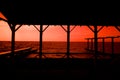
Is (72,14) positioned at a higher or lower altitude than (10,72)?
→ higher

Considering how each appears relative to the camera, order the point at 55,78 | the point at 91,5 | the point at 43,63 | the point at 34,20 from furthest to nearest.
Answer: the point at 43,63 < the point at 34,20 < the point at 55,78 < the point at 91,5

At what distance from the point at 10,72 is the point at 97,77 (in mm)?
4557

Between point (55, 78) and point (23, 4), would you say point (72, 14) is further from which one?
point (55, 78)

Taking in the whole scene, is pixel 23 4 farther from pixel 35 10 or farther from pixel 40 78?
pixel 40 78

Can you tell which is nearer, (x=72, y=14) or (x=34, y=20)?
(x=72, y=14)

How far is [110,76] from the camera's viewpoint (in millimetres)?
8562

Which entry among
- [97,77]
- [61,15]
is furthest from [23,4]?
[97,77]

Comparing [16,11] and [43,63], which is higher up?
[16,11]

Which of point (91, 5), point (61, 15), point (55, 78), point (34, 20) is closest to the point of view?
point (91, 5)

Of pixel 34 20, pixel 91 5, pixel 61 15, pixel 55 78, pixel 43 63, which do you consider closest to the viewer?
pixel 91 5

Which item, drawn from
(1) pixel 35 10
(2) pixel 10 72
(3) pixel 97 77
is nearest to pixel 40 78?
(2) pixel 10 72

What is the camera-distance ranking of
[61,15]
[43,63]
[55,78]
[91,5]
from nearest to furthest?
[91,5], [55,78], [61,15], [43,63]

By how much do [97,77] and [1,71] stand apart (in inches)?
196

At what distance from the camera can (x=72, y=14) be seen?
887 cm
